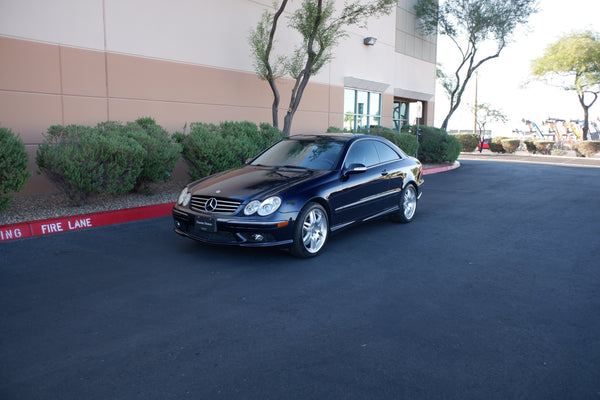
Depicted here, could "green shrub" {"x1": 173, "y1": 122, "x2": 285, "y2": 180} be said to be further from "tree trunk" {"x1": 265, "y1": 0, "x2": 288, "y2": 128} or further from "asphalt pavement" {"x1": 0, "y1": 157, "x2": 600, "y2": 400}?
"tree trunk" {"x1": 265, "y1": 0, "x2": 288, "y2": 128}

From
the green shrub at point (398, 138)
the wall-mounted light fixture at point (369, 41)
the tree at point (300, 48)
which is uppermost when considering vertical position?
the wall-mounted light fixture at point (369, 41)

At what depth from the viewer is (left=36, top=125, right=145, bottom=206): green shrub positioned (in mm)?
7867

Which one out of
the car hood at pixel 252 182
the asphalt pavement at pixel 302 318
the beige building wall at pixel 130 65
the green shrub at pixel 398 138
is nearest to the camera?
the asphalt pavement at pixel 302 318

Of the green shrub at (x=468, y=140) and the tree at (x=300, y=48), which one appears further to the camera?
the green shrub at (x=468, y=140)

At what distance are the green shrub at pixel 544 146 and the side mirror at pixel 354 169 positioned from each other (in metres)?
31.1

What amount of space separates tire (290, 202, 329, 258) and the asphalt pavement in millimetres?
141

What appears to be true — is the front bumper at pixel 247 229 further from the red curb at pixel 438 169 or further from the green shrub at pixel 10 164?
the red curb at pixel 438 169

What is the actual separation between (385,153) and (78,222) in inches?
201

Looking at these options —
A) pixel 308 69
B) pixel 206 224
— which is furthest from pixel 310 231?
pixel 308 69

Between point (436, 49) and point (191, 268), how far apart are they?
2548 cm

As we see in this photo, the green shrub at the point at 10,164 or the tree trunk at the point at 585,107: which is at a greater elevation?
the tree trunk at the point at 585,107

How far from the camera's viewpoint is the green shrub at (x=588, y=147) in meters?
29.9

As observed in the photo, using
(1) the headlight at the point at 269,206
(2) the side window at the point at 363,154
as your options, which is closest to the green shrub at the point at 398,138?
(2) the side window at the point at 363,154

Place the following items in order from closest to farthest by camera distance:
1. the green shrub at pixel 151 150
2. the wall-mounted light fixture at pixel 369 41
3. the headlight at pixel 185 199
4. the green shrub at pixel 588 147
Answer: the headlight at pixel 185 199, the green shrub at pixel 151 150, the wall-mounted light fixture at pixel 369 41, the green shrub at pixel 588 147
